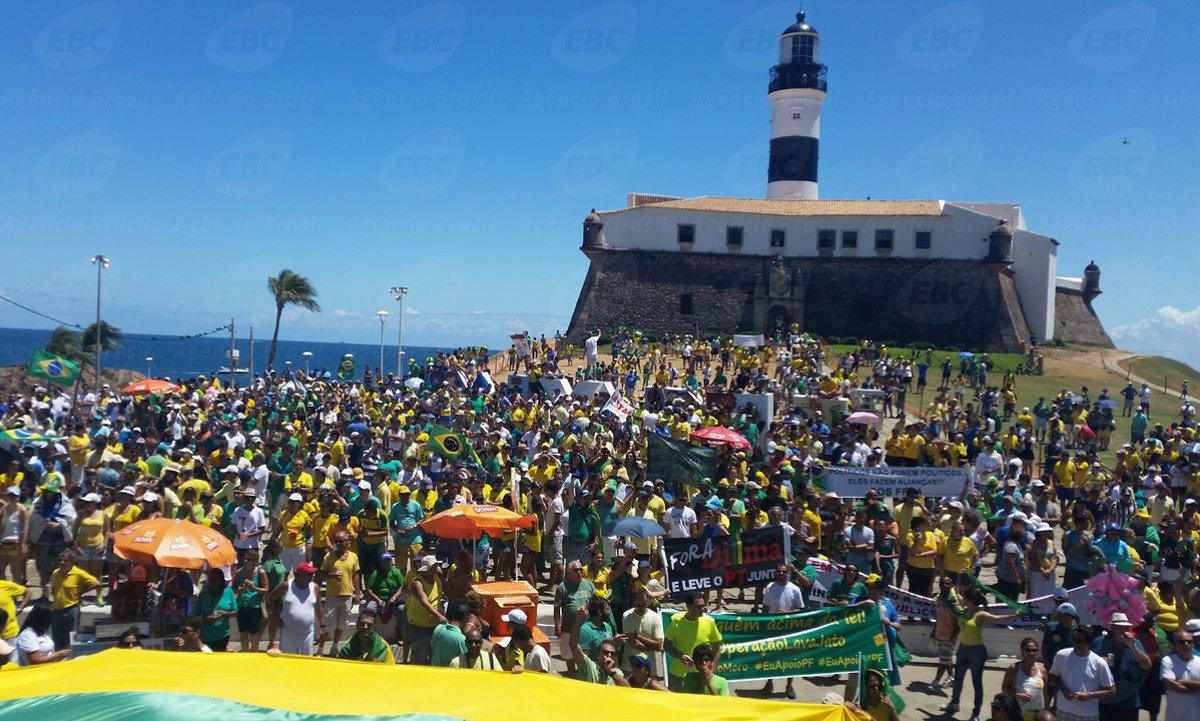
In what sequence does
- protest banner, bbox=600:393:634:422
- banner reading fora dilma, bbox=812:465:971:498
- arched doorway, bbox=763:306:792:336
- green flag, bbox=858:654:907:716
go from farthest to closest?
arched doorway, bbox=763:306:792:336, protest banner, bbox=600:393:634:422, banner reading fora dilma, bbox=812:465:971:498, green flag, bbox=858:654:907:716

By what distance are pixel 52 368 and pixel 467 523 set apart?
16.2 meters

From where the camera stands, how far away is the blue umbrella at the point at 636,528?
11109 millimetres

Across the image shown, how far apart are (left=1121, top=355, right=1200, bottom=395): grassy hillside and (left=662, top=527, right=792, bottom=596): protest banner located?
37016 millimetres

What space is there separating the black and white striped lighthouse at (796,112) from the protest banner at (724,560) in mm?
49119

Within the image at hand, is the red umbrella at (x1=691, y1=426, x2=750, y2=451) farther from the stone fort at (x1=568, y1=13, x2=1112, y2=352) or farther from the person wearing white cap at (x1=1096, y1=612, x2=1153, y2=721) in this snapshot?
the stone fort at (x1=568, y1=13, x2=1112, y2=352)

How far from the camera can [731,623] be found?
8.45 m

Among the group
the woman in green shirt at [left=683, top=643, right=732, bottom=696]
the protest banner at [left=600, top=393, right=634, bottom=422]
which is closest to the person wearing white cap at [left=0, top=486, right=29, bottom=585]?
the woman in green shirt at [left=683, top=643, right=732, bottom=696]

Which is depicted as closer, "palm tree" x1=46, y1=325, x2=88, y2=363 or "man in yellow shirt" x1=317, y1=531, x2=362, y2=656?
"man in yellow shirt" x1=317, y1=531, x2=362, y2=656

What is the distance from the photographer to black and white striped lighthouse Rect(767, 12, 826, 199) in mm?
56031

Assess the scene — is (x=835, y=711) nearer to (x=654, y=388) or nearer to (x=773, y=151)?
(x=654, y=388)

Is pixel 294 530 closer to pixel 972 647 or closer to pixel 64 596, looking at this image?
pixel 64 596

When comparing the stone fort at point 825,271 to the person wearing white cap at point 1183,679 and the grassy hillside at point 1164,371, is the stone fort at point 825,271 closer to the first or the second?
the grassy hillside at point 1164,371

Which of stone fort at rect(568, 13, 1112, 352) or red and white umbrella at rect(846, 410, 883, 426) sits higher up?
stone fort at rect(568, 13, 1112, 352)

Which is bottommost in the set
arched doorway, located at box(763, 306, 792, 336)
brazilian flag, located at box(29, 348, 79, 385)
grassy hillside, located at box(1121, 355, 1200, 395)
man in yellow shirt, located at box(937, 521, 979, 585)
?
man in yellow shirt, located at box(937, 521, 979, 585)
